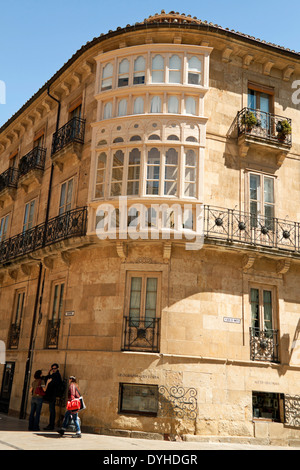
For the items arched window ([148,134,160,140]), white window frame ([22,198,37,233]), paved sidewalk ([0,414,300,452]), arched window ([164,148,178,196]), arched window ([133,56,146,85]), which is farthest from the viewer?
white window frame ([22,198,37,233])

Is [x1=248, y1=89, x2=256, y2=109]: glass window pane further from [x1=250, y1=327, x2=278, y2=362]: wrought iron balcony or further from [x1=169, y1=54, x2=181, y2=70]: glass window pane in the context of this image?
[x1=250, y1=327, x2=278, y2=362]: wrought iron balcony

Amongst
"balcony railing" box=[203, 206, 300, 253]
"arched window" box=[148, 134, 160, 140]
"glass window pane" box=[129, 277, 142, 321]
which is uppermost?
"arched window" box=[148, 134, 160, 140]

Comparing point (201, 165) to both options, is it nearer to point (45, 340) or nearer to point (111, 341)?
point (111, 341)

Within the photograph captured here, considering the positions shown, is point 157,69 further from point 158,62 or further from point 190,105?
point 190,105

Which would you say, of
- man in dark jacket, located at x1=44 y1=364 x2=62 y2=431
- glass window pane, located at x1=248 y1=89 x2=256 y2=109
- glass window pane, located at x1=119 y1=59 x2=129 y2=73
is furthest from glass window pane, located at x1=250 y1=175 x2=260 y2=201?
man in dark jacket, located at x1=44 y1=364 x2=62 y2=431

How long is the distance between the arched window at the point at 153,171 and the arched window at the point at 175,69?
2531 millimetres

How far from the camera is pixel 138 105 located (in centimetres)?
1582

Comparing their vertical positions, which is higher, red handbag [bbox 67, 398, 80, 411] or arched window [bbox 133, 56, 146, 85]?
arched window [bbox 133, 56, 146, 85]

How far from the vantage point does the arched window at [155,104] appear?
51.1ft

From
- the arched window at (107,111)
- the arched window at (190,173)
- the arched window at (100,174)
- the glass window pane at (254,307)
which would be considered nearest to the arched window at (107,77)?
the arched window at (107,111)

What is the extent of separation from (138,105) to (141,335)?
24.7 feet

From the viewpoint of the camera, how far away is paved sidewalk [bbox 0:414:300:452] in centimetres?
1091

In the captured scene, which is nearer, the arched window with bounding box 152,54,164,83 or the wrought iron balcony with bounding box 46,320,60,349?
the arched window with bounding box 152,54,164,83

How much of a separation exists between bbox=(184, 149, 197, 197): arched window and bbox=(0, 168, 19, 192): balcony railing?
1066cm
